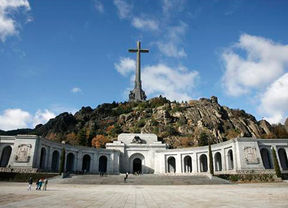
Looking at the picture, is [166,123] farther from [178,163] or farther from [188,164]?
[178,163]

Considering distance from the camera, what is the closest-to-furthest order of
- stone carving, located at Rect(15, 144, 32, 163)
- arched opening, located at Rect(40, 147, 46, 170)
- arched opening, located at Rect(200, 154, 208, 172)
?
stone carving, located at Rect(15, 144, 32, 163) → arched opening, located at Rect(40, 147, 46, 170) → arched opening, located at Rect(200, 154, 208, 172)

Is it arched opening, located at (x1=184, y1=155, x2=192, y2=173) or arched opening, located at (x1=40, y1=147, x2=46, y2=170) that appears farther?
arched opening, located at (x1=184, y1=155, x2=192, y2=173)

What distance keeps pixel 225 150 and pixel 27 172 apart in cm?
3223

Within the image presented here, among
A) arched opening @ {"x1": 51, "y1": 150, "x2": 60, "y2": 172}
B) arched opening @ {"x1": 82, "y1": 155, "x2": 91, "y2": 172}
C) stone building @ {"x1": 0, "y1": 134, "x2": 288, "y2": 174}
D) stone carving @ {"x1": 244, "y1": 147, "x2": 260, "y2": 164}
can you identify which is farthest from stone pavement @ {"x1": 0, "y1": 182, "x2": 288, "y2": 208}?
arched opening @ {"x1": 82, "y1": 155, "x2": 91, "y2": 172}

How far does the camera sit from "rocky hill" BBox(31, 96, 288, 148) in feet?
246

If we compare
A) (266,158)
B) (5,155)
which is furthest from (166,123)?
(5,155)

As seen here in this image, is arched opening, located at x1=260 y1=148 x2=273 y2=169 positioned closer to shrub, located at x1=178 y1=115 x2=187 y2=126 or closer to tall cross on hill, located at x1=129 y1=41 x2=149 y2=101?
shrub, located at x1=178 y1=115 x2=187 y2=126

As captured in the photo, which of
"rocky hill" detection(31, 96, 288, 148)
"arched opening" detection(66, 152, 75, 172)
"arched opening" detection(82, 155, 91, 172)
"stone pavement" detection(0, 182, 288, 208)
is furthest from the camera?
"rocky hill" detection(31, 96, 288, 148)

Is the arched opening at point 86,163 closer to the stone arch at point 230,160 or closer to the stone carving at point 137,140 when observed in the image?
the stone carving at point 137,140

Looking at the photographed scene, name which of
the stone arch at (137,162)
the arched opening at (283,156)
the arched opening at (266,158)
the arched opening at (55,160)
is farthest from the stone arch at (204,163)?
the arched opening at (55,160)

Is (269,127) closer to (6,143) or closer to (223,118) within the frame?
(223,118)

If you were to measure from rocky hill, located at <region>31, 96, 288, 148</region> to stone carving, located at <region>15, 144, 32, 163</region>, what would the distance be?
32930mm

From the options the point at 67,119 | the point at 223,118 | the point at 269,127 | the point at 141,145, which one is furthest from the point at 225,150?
the point at 67,119

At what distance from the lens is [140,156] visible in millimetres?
50750
